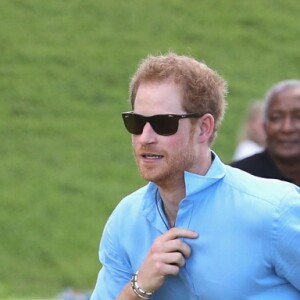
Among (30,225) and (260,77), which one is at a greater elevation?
(260,77)

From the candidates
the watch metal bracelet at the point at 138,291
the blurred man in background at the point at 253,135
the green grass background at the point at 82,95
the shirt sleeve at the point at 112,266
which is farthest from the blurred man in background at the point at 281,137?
the green grass background at the point at 82,95

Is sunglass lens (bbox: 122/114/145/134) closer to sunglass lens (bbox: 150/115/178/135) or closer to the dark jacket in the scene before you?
sunglass lens (bbox: 150/115/178/135)

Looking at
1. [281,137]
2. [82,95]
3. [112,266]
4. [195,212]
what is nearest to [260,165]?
[281,137]

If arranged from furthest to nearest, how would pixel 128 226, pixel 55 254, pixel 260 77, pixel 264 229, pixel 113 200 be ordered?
pixel 260 77
pixel 113 200
pixel 55 254
pixel 128 226
pixel 264 229

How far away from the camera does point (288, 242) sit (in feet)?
10.2

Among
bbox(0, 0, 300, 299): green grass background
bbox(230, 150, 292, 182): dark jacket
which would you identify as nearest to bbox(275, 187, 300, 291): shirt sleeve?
bbox(230, 150, 292, 182): dark jacket

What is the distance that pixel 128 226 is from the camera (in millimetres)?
3355

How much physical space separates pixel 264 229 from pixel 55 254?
6690 millimetres

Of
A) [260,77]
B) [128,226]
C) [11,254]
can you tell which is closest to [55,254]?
[11,254]

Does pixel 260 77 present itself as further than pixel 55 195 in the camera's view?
Yes

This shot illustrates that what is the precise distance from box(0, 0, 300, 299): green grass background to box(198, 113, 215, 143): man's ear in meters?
5.17

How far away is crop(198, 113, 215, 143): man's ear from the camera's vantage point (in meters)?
3.26

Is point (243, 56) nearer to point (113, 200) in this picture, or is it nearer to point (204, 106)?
point (113, 200)

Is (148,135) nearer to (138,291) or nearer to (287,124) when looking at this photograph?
(138,291)
